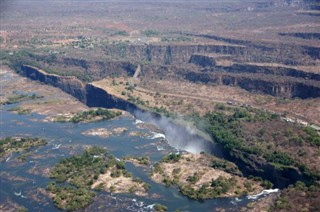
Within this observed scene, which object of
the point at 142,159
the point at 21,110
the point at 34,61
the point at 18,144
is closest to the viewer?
the point at 142,159

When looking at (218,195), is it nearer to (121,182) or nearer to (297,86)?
(121,182)

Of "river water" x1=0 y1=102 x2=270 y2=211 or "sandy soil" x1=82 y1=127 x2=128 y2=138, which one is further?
"sandy soil" x1=82 y1=127 x2=128 y2=138

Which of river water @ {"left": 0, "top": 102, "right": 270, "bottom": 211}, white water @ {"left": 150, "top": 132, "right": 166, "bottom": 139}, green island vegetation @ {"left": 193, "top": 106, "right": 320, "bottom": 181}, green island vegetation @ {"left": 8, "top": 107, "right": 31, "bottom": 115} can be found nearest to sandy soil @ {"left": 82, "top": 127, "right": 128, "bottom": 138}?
river water @ {"left": 0, "top": 102, "right": 270, "bottom": 211}

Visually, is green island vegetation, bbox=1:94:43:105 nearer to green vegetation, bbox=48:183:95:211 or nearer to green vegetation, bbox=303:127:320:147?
green vegetation, bbox=48:183:95:211

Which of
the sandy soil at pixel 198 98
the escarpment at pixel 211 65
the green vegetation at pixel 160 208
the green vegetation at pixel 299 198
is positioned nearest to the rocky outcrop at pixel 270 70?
the escarpment at pixel 211 65

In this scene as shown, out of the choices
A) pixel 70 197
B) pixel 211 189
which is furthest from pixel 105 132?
pixel 211 189

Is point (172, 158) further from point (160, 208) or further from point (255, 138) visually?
point (160, 208)
